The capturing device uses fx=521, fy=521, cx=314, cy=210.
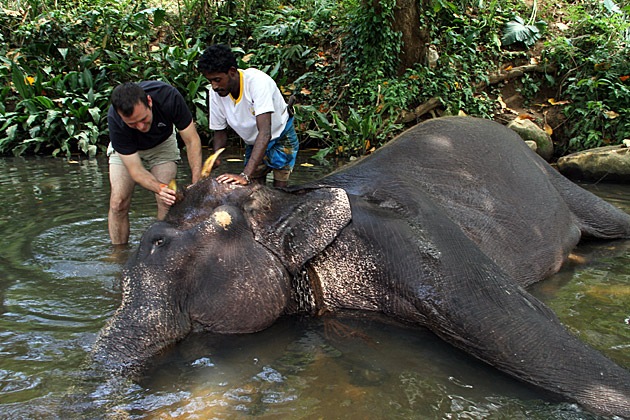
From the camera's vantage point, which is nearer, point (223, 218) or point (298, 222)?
point (223, 218)

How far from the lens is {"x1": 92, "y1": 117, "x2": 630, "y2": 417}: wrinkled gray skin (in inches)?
99.7

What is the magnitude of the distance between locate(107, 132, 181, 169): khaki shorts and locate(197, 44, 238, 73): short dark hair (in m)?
1.08

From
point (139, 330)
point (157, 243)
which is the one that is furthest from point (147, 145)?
point (139, 330)

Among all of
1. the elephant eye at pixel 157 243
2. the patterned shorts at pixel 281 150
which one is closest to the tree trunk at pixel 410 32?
the patterned shorts at pixel 281 150

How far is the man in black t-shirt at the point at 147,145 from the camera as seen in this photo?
4.48 metres

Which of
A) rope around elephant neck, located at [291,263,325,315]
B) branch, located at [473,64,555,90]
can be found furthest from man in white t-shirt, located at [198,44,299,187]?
branch, located at [473,64,555,90]

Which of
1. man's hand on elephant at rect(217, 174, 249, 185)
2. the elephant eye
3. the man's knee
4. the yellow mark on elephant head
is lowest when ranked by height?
the man's knee

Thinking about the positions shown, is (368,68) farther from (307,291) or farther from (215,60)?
(307,291)

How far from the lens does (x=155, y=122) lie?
4855 mm

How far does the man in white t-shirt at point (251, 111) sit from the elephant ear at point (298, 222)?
1184 mm

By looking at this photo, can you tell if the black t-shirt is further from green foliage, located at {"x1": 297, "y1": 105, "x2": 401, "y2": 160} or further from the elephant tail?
green foliage, located at {"x1": 297, "y1": 105, "x2": 401, "y2": 160}

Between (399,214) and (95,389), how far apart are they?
1.83 metres

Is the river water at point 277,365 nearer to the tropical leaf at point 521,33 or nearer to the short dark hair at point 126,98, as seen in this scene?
the short dark hair at point 126,98

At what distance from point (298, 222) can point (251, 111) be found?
212cm
